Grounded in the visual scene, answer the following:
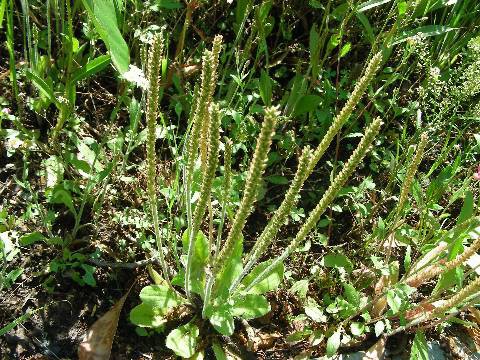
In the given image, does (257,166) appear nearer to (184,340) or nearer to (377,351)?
(184,340)

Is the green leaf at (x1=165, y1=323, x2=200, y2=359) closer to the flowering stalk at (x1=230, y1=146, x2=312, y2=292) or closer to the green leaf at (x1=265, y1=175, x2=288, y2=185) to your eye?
the flowering stalk at (x1=230, y1=146, x2=312, y2=292)

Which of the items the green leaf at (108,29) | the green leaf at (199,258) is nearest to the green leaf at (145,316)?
the green leaf at (199,258)

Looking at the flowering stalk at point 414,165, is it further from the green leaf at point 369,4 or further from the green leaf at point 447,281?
the green leaf at point 369,4

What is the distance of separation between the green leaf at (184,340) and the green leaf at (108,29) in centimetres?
112

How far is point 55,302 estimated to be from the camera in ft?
7.51

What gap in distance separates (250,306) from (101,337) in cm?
65

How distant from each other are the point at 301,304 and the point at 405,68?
1.69 m

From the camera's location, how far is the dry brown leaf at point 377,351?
253cm

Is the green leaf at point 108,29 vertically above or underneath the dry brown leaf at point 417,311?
Answer: above

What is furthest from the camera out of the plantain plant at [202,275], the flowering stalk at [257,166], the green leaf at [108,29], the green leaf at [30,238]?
the green leaf at [30,238]

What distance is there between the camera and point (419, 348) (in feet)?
8.04

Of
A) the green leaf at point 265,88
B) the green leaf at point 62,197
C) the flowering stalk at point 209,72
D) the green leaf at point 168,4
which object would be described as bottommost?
the green leaf at point 62,197

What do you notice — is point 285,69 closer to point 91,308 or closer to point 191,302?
point 191,302

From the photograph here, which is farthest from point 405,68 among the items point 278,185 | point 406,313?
point 406,313
